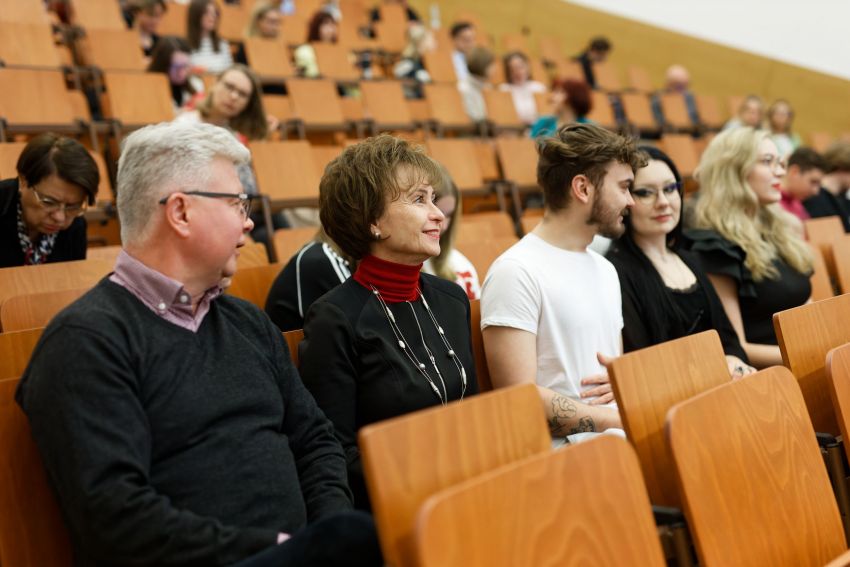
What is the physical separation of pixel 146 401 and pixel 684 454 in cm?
62

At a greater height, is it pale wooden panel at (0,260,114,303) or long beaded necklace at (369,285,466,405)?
pale wooden panel at (0,260,114,303)

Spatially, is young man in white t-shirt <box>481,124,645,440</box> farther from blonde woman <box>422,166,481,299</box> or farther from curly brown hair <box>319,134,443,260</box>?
blonde woman <box>422,166,481,299</box>

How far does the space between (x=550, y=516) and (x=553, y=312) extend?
0.68m

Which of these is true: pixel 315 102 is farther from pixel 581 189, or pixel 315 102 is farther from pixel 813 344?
pixel 813 344

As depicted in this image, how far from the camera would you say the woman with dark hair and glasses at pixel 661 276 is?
5.62 ft

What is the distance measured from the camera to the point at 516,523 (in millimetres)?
786

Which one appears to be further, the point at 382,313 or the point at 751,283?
the point at 751,283

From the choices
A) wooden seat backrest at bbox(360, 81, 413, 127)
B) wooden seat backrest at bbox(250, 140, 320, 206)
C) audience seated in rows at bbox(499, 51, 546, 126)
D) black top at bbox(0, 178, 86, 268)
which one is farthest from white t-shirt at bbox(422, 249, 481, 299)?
→ audience seated in rows at bbox(499, 51, 546, 126)

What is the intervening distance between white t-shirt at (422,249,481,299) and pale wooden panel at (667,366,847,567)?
892mm

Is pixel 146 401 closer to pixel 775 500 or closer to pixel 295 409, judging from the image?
Answer: pixel 295 409

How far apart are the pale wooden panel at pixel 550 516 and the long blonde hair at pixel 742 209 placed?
1.39m

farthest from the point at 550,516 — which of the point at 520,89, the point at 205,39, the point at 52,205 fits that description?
the point at 520,89

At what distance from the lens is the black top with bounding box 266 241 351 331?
1.62 meters

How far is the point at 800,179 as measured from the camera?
126 inches
